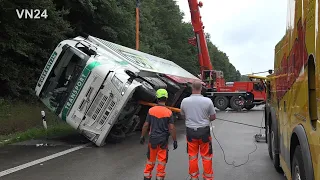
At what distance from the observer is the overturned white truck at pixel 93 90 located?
935 centimetres

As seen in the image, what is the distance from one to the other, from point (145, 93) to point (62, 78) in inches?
88.3

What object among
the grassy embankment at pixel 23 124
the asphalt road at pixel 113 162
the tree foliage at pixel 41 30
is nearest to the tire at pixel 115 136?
the asphalt road at pixel 113 162

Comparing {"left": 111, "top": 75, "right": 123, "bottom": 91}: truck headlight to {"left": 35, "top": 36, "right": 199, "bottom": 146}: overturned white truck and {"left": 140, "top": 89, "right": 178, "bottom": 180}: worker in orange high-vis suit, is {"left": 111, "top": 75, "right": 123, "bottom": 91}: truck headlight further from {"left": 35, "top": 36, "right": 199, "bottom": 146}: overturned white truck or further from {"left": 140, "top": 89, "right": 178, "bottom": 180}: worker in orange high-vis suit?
{"left": 140, "top": 89, "right": 178, "bottom": 180}: worker in orange high-vis suit

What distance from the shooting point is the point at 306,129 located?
11.3ft

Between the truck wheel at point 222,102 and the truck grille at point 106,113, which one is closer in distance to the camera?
the truck grille at point 106,113

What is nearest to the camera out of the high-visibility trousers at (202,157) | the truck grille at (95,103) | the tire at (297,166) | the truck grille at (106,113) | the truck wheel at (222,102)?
the tire at (297,166)

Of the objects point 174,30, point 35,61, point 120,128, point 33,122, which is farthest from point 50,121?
point 174,30

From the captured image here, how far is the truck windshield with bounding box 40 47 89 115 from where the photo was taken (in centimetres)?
984

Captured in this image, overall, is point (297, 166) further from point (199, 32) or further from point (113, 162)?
point (199, 32)

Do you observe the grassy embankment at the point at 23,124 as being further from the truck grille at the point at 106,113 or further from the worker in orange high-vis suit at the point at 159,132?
the worker in orange high-vis suit at the point at 159,132

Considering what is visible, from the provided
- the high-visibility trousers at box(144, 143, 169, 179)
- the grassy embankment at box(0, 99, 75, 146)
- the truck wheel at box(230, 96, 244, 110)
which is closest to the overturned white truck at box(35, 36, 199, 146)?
the grassy embankment at box(0, 99, 75, 146)

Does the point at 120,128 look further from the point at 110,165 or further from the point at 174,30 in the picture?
the point at 174,30

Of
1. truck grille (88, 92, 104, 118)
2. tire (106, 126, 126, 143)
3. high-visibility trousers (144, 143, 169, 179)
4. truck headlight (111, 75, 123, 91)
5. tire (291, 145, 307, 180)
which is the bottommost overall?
tire (106, 126, 126, 143)

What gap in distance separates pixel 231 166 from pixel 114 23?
17.0m
